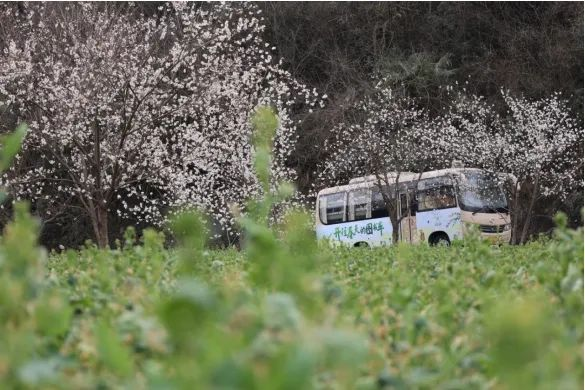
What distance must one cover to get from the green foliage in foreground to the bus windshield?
20.9 m

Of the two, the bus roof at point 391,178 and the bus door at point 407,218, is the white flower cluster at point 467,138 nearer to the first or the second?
the bus roof at point 391,178

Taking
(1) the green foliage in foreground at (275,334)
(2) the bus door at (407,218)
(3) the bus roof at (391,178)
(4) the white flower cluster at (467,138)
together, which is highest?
(4) the white flower cluster at (467,138)

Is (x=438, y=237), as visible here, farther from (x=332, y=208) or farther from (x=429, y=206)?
(x=332, y=208)

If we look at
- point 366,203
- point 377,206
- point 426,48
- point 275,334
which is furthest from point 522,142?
point 275,334

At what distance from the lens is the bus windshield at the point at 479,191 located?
78.2 ft

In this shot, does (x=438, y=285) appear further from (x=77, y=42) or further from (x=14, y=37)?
(x=14, y=37)

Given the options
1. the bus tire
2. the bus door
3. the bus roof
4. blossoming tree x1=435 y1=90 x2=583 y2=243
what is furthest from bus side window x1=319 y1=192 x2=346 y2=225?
blossoming tree x1=435 y1=90 x2=583 y2=243

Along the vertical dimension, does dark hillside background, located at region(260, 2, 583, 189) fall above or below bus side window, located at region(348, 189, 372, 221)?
above

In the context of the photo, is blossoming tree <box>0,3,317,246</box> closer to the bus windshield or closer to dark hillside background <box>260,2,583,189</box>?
the bus windshield

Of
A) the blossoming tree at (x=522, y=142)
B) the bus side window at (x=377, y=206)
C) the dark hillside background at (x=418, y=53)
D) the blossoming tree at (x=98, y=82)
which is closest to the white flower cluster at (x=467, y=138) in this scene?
the blossoming tree at (x=522, y=142)

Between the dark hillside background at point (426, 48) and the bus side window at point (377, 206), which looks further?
the bus side window at point (377, 206)

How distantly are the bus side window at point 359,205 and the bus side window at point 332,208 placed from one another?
290 millimetres

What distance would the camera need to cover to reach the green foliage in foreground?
1.18 meters

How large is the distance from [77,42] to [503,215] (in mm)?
13901
